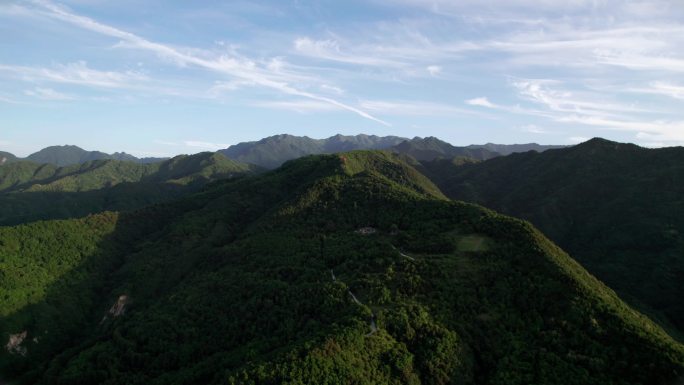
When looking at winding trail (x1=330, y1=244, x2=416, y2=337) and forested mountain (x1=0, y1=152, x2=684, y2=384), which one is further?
winding trail (x1=330, y1=244, x2=416, y2=337)

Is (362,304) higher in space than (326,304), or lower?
higher

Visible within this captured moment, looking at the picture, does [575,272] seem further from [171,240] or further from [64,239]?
[64,239]

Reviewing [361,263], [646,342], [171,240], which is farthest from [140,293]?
[646,342]

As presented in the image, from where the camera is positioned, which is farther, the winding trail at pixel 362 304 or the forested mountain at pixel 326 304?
the winding trail at pixel 362 304

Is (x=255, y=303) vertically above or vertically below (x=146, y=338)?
above

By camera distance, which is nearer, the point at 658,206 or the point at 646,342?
the point at 646,342

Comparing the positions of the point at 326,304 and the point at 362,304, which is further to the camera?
the point at 326,304

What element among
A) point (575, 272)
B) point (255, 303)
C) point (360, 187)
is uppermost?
point (360, 187)

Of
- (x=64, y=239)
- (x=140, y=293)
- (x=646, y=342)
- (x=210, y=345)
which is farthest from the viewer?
(x=64, y=239)
